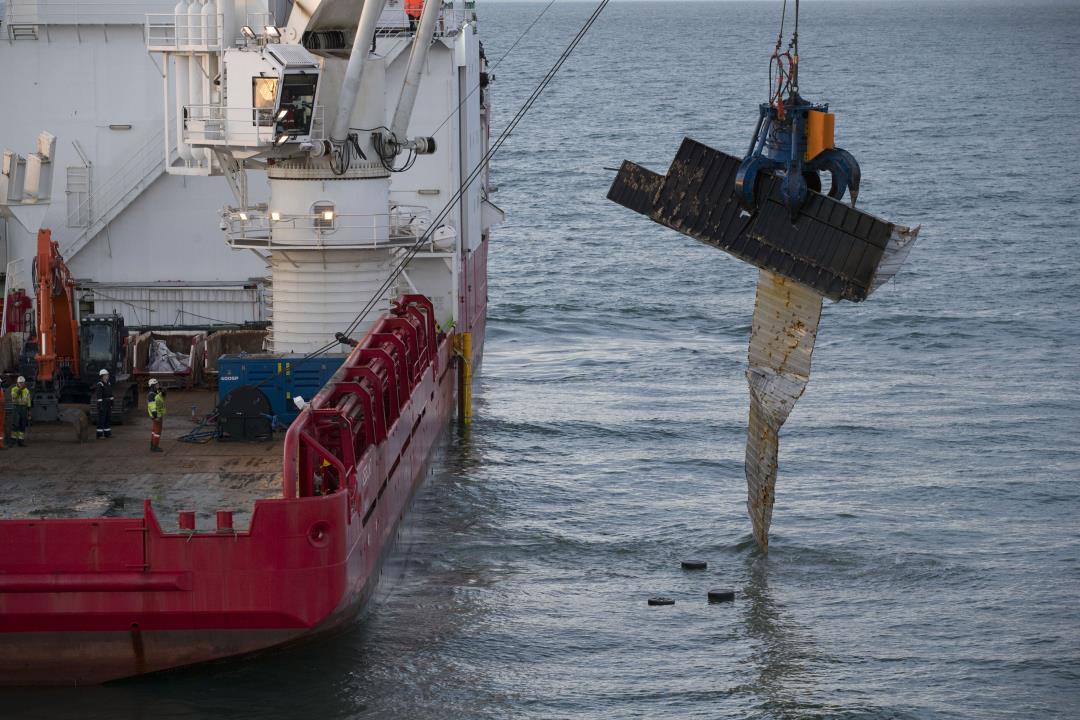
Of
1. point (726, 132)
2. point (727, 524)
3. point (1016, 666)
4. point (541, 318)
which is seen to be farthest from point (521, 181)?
point (1016, 666)

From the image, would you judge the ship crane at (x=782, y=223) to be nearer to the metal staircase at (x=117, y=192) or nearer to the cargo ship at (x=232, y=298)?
the cargo ship at (x=232, y=298)

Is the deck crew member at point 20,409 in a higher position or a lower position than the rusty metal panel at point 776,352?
lower

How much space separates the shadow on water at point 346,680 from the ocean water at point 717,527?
0.04 metres

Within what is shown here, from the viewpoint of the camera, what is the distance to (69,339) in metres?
28.8

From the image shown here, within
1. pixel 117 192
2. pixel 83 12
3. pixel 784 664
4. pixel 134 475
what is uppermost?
pixel 83 12

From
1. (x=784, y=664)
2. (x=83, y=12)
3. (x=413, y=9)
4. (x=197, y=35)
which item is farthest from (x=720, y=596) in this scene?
(x=83, y=12)

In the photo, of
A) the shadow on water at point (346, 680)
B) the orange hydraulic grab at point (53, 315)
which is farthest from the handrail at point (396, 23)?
the shadow on water at point (346, 680)

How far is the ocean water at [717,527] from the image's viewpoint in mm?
21203

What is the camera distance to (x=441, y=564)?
2642 cm

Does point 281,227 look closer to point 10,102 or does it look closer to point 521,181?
point 10,102

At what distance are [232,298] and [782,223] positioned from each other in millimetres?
16058

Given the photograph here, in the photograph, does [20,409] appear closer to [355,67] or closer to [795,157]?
[355,67]

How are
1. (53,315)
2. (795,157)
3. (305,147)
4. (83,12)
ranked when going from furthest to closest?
1. (83,12)
2. (53,315)
3. (305,147)
4. (795,157)

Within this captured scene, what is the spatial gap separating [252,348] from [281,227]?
13.5 feet
